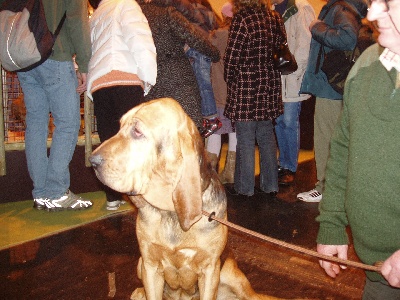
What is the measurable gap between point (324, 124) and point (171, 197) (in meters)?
3.07

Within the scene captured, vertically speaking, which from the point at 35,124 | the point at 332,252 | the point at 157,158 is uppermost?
the point at 157,158

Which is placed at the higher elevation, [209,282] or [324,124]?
[324,124]

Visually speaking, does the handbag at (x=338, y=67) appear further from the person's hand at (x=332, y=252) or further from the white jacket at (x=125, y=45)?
the person's hand at (x=332, y=252)

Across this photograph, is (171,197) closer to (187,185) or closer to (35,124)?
(187,185)

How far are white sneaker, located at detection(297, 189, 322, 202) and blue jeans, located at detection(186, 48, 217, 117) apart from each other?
4.81ft

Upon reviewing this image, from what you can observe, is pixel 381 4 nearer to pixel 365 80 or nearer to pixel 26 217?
pixel 365 80

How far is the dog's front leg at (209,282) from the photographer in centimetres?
238

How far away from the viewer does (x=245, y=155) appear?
4.90 metres

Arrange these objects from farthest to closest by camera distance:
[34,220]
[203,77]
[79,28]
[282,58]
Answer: [203,77], [282,58], [34,220], [79,28]

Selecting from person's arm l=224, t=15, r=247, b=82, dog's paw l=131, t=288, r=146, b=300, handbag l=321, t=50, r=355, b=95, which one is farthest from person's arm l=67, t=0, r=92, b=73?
handbag l=321, t=50, r=355, b=95

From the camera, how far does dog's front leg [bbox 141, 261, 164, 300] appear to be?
2.42 m

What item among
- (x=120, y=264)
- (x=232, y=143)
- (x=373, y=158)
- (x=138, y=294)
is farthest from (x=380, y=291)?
(x=232, y=143)

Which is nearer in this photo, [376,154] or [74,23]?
[376,154]

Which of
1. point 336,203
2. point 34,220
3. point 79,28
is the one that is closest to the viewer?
point 336,203
